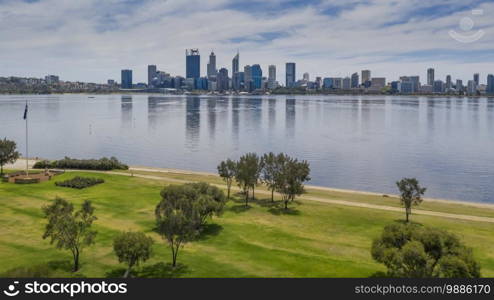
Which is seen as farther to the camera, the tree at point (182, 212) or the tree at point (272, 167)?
the tree at point (272, 167)

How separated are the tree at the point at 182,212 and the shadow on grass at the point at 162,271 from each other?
24.8 inches

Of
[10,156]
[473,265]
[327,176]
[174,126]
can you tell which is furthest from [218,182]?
[174,126]

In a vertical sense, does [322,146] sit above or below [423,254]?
above

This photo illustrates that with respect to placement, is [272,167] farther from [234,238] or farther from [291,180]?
[234,238]

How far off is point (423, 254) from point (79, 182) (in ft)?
167

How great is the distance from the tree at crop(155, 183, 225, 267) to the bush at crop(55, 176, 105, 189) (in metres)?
21.8

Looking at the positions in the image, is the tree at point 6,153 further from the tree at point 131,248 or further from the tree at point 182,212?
the tree at point 131,248

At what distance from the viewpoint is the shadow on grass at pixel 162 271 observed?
32594mm

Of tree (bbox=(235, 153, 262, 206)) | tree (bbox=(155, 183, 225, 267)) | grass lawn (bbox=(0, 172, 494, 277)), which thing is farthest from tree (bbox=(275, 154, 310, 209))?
tree (bbox=(155, 183, 225, 267))

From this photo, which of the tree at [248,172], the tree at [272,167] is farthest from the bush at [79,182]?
the tree at [272,167]

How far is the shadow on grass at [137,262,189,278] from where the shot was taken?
32594 mm

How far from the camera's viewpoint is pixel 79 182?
2525 inches

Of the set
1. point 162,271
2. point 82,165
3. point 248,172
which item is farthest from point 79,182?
point 162,271

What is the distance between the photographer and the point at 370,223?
48.5 metres
